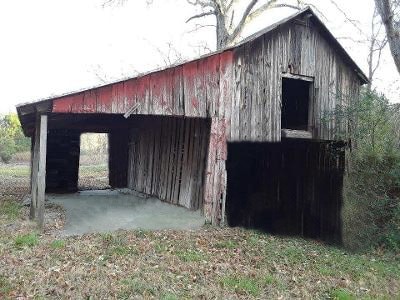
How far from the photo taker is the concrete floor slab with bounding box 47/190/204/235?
36.1 feet

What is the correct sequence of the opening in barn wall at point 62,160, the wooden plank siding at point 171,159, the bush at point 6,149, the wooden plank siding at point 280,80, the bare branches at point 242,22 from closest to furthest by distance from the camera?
the wooden plank siding at point 280,80 → the wooden plank siding at point 171,159 → the opening in barn wall at point 62,160 → the bare branches at point 242,22 → the bush at point 6,149

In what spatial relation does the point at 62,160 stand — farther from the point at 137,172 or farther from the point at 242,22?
the point at 242,22

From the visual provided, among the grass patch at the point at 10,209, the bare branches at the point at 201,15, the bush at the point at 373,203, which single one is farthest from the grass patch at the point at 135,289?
the bare branches at the point at 201,15

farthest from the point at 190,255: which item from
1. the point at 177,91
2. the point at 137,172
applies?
the point at 137,172

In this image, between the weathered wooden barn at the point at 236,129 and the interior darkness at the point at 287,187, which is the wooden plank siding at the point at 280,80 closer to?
the weathered wooden barn at the point at 236,129

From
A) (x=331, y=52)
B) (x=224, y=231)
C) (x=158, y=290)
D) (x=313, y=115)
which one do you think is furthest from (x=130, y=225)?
(x=331, y=52)

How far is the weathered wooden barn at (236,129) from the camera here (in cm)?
1108

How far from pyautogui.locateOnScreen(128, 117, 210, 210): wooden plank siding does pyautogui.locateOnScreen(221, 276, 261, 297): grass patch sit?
16.8ft

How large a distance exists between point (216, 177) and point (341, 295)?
4.88 meters

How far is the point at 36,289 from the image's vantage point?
21.5 feet

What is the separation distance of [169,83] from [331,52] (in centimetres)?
551

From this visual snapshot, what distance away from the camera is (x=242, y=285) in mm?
7148

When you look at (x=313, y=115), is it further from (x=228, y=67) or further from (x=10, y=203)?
(x=10, y=203)

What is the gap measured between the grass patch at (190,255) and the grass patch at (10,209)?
5.16 metres
